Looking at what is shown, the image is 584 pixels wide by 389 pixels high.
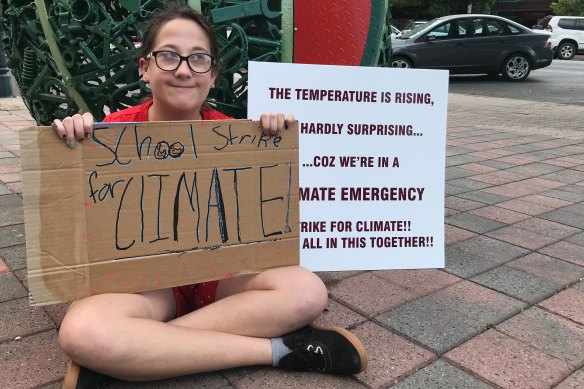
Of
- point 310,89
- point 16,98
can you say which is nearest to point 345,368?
point 310,89

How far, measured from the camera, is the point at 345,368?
176cm

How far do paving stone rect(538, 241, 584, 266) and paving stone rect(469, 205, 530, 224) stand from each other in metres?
0.40

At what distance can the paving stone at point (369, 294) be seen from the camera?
2.28 metres

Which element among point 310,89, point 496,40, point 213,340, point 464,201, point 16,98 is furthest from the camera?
point 496,40

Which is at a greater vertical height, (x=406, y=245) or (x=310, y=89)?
(x=310, y=89)

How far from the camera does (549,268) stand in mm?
2717

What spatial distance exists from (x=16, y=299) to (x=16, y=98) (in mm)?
7414

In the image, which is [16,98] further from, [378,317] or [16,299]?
[378,317]

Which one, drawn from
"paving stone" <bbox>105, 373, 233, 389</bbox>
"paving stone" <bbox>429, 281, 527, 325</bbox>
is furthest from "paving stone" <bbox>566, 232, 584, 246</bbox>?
"paving stone" <bbox>105, 373, 233, 389</bbox>

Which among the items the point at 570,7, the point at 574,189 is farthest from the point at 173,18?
the point at 570,7

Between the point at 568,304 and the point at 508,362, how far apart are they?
2.08 ft

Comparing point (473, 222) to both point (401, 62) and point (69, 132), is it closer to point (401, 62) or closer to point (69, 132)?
point (69, 132)

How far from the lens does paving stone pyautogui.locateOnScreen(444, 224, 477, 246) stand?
3.09m

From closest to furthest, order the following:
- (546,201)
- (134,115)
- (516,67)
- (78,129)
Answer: (78,129) → (134,115) → (546,201) → (516,67)
